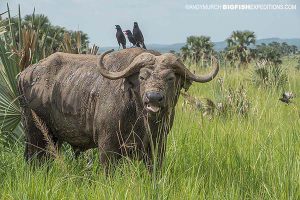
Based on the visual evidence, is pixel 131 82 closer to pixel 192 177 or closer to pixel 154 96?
pixel 154 96

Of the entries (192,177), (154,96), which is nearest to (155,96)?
(154,96)

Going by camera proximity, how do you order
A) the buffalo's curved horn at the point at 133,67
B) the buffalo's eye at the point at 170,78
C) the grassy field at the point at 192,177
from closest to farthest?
the grassy field at the point at 192,177 → the buffalo's eye at the point at 170,78 → the buffalo's curved horn at the point at 133,67

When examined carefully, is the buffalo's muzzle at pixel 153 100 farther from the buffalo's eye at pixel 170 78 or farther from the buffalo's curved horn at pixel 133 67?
the buffalo's curved horn at pixel 133 67

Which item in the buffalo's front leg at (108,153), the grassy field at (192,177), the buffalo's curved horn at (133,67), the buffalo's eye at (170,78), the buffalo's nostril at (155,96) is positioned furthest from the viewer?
the buffalo's front leg at (108,153)

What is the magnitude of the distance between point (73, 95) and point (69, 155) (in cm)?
88

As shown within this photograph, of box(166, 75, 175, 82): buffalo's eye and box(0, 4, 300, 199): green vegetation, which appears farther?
box(166, 75, 175, 82): buffalo's eye

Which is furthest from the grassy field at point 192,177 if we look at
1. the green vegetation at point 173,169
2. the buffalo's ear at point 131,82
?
the buffalo's ear at point 131,82

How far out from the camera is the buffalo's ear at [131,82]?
3900mm

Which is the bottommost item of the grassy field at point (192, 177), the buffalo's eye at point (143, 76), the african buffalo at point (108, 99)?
the grassy field at point (192, 177)

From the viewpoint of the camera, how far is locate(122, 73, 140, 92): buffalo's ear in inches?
154

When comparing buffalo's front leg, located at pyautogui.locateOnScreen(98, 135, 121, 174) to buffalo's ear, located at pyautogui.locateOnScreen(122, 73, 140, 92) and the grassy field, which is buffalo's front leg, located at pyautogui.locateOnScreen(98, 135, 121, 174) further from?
buffalo's ear, located at pyautogui.locateOnScreen(122, 73, 140, 92)

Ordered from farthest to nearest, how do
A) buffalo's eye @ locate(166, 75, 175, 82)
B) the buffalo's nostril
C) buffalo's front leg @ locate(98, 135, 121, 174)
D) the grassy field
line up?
buffalo's front leg @ locate(98, 135, 121, 174) < buffalo's eye @ locate(166, 75, 175, 82) < the buffalo's nostril < the grassy field

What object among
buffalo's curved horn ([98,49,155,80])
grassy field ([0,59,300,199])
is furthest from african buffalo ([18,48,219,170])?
grassy field ([0,59,300,199])

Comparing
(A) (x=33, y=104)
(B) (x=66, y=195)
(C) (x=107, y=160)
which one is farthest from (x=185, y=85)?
(A) (x=33, y=104)
